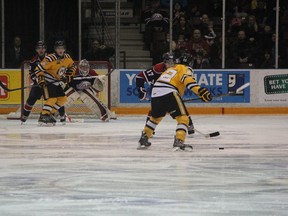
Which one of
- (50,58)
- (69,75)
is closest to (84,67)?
(69,75)

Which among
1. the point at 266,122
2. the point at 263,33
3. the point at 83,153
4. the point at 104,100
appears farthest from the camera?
the point at 263,33

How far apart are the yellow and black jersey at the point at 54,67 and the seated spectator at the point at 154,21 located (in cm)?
270

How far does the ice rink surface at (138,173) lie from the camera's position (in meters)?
4.68

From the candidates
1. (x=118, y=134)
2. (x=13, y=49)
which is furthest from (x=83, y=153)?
(x=13, y=49)

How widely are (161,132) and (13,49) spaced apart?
4.08m

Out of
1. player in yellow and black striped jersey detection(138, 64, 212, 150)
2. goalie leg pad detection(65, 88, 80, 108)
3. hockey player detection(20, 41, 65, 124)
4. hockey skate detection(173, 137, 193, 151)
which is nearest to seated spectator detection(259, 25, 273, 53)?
goalie leg pad detection(65, 88, 80, 108)

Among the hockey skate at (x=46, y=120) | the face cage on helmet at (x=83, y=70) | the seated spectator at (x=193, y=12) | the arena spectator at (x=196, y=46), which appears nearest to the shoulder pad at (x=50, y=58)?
the hockey skate at (x=46, y=120)

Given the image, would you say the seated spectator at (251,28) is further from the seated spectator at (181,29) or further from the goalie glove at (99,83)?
the goalie glove at (99,83)

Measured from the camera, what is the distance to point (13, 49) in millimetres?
13172

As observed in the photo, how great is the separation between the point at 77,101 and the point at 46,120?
1.32 meters

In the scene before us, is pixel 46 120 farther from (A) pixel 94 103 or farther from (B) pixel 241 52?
(B) pixel 241 52

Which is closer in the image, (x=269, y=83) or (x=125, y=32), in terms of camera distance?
(x=269, y=83)

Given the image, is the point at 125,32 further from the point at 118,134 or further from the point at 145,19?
the point at 118,134

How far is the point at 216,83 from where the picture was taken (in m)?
13.5
